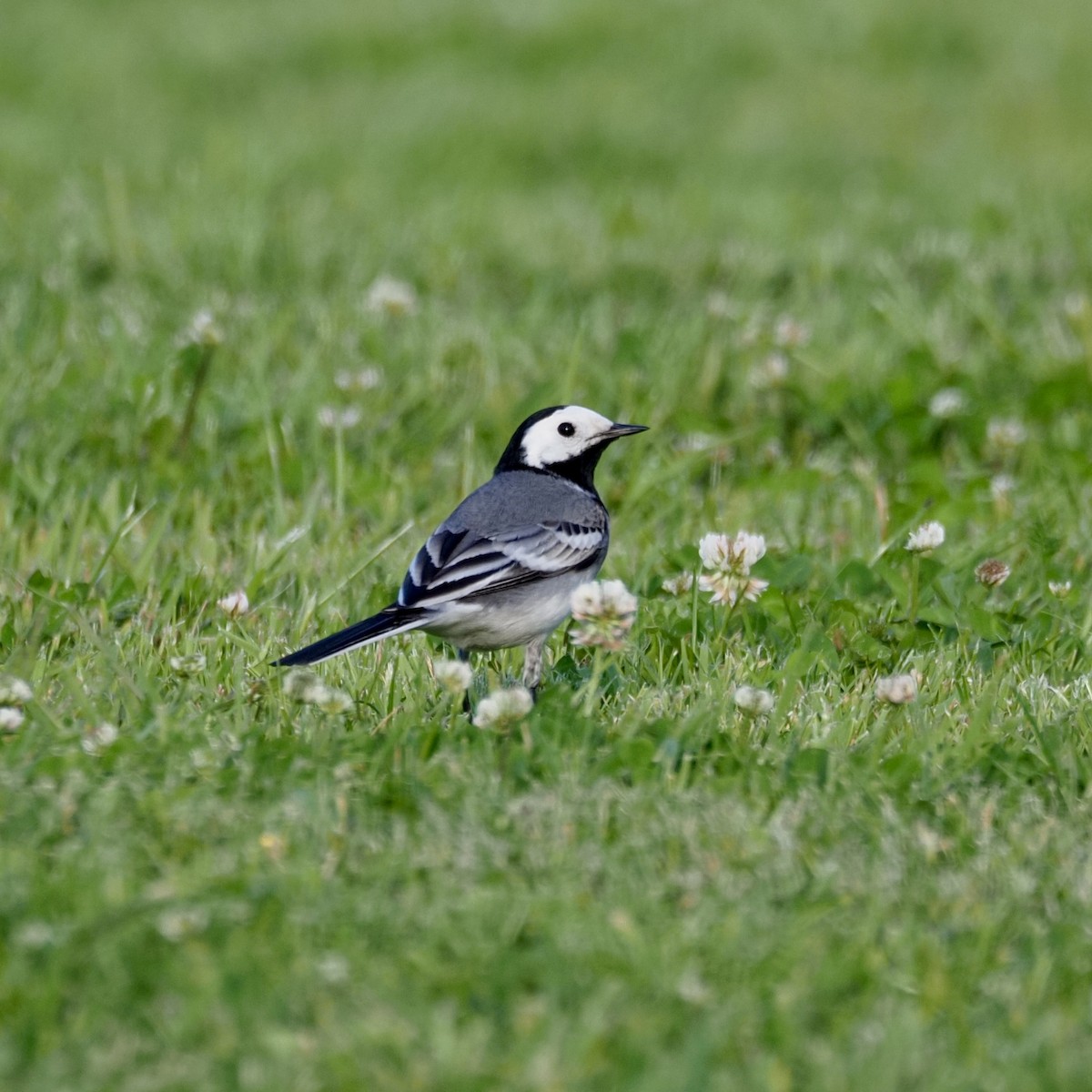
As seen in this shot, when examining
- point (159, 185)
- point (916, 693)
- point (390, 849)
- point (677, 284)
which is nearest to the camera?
point (390, 849)

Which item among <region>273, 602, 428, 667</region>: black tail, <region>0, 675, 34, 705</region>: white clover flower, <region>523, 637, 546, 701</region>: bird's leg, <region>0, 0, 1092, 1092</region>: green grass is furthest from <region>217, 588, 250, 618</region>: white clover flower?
<region>0, 675, 34, 705</region>: white clover flower

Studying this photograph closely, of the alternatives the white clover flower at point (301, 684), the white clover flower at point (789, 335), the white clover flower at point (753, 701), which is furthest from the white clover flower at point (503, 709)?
the white clover flower at point (789, 335)

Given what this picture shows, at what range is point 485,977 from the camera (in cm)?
292

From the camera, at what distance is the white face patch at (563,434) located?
5242 millimetres

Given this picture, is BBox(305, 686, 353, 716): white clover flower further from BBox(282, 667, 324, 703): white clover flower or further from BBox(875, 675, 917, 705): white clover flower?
BBox(875, 675, 917, 705): white clover flower

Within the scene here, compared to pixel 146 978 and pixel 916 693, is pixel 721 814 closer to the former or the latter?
pixel 916 693

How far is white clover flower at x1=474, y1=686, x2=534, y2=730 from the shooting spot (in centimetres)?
371

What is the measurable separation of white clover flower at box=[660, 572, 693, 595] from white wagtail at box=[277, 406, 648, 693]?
0.24 metres

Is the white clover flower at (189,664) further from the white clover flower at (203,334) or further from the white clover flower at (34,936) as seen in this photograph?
the white clover flower at (203,334)

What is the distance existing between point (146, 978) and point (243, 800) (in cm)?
61

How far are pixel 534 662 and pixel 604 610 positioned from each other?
2.49 feet

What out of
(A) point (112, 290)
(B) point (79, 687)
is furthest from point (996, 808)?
(A) point (112, 290)

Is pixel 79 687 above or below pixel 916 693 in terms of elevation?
above

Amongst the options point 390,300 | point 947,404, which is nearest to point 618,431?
point 947,404
